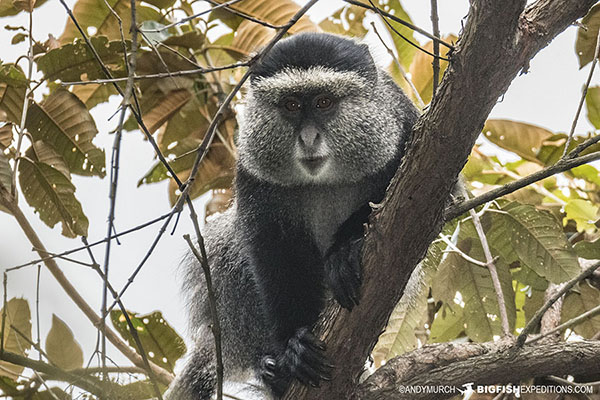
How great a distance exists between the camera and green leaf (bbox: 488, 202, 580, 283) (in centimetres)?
423

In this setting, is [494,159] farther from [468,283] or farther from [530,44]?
[530,44]

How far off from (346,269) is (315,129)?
0.87m

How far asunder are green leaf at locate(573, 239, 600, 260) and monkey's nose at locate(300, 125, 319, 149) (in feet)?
5.76

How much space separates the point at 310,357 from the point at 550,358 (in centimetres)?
115

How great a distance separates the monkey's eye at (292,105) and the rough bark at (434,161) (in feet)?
3.47

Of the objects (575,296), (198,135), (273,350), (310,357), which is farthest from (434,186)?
(198,135)

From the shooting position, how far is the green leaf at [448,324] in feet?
16.0

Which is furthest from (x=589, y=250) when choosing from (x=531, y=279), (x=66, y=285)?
(x=66, y=285)

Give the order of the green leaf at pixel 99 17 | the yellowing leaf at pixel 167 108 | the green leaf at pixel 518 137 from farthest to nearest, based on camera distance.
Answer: the yellowing leaf at pixel 167 108 < the green leaf at pixel 99 17 < the green leaf at pixel 518 137

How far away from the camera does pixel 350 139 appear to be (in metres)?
4.19

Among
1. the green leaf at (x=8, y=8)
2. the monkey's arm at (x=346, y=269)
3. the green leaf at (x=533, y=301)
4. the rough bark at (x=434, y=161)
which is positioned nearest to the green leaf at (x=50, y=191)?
the green leaf at (x=8, y=8)

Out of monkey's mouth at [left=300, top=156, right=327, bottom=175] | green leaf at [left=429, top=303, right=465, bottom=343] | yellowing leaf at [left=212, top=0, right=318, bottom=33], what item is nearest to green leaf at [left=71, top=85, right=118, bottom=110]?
yellowing leaf at [left=212, top=0, right=318, bottom=33]

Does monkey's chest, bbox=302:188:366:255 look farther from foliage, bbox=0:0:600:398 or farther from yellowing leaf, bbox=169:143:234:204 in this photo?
yellowing leaf, bbox=169:143:234:204

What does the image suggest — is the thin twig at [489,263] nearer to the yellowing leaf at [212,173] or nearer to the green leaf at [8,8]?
the yellowing leaf at [212,173]
